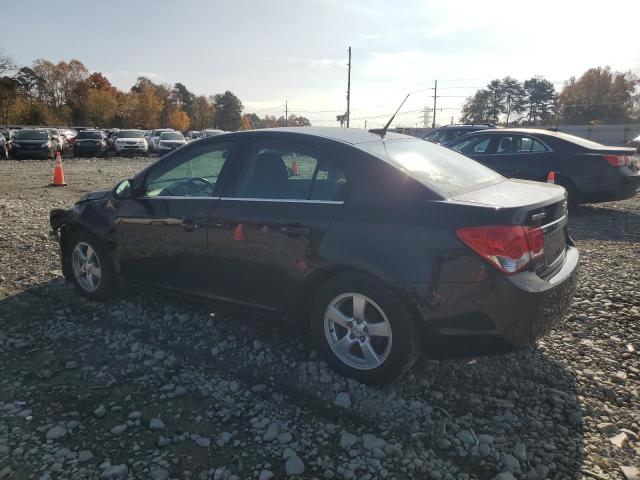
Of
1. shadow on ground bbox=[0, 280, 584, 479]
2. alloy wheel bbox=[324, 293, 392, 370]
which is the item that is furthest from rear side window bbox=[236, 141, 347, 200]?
shadow on ground bbox=[0, 280, 584, 479]

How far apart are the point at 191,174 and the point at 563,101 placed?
319ft

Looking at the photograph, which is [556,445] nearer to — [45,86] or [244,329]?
[244,329]

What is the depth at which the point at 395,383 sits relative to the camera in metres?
3.26

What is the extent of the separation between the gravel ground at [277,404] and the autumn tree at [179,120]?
A: 99.1m

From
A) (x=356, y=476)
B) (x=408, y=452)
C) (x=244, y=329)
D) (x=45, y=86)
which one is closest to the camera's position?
(x=356, y=476)

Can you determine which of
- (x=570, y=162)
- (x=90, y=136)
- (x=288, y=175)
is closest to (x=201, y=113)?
(x=90, y=136)

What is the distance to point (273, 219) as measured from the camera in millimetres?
3463

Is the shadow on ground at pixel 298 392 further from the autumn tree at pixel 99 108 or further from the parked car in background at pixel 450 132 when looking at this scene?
the autumn tree at pixel 99 108

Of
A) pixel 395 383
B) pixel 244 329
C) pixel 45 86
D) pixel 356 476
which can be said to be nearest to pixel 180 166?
pixel 244 329

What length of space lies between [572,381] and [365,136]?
2.22 metres

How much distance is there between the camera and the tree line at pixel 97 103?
73750 mm

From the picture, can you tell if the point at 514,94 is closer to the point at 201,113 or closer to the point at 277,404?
the point at 201,113

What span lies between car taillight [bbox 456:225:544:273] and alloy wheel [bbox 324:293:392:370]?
2.26 ft

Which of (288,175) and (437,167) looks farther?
(288,175)
